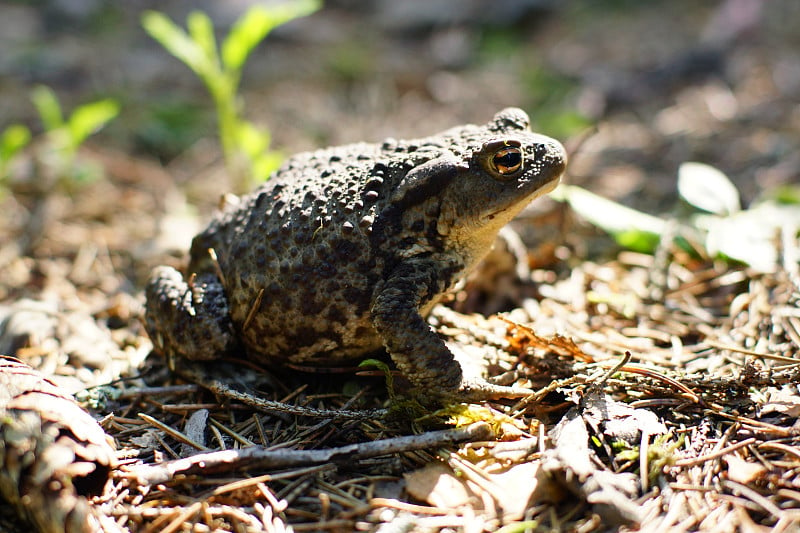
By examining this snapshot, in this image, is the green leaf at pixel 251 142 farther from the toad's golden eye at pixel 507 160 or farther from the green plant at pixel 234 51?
the toad's golden eye at pixel 507 160

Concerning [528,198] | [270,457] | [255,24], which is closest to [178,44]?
[255,24]

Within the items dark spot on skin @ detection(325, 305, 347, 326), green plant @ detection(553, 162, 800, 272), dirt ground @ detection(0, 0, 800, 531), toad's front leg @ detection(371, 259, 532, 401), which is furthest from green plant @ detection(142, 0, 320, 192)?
green plant @ detection(553, 162, 800, 272)

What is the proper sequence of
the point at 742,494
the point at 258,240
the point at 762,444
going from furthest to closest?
the point at 258,240, the point at 762,444, the point at 742,494

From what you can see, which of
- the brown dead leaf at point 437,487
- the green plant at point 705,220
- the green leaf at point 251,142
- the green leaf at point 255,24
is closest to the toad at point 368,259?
the brown dead leaf at point 437,487

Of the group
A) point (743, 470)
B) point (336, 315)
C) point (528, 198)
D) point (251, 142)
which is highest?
point (251, 142)

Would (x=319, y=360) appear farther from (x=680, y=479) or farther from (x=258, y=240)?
(x=680, y=479)

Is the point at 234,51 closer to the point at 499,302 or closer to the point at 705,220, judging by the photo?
the point at 499,302

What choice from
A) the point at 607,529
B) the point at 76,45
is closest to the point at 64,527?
the point at 607,529
